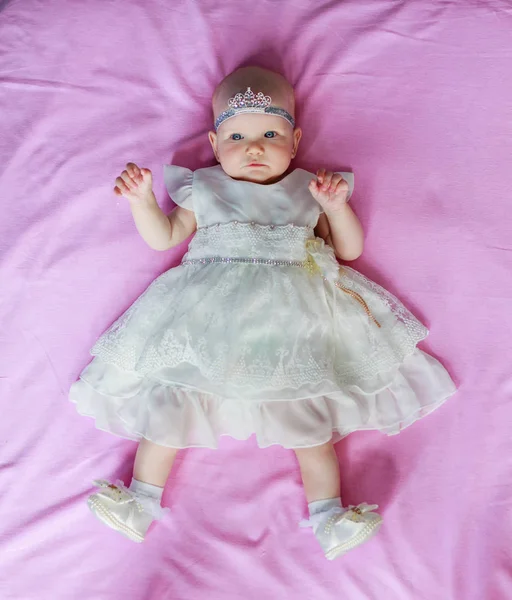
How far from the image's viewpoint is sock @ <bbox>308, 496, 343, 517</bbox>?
1.25m

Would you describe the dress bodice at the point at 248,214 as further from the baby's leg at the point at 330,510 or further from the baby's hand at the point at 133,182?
the baby's leg at the point at 330,510

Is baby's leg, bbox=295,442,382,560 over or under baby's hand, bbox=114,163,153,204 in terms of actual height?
under

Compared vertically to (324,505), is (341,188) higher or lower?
higher

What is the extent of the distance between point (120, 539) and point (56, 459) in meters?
0.21

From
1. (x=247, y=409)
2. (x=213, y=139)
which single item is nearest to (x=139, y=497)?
(x=247, y=409)

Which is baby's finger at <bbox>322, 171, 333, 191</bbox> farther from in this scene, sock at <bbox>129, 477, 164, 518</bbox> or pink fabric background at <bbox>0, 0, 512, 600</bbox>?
sock at <bbox>129, 477, 164, 518</bbox>

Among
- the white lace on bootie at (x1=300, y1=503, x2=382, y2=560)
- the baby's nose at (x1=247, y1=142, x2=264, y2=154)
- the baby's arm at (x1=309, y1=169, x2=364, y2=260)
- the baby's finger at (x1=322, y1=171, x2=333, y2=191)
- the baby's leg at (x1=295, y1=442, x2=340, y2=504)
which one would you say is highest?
the baby's nose at (x1=247, y1=142, x2=264, y2=154)

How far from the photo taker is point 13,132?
142 cm

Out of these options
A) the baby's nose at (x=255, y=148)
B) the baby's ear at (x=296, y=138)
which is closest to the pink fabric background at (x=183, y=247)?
the baby's ear at (x=296, y=138)

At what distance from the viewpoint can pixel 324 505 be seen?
1247 mm

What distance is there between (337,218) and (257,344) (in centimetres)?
30

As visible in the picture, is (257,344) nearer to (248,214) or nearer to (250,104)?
(248,214)

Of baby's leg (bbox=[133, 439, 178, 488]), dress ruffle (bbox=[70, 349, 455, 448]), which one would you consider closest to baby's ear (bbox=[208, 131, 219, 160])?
dress ruffle (bbox=[70, 349, 455, 448])

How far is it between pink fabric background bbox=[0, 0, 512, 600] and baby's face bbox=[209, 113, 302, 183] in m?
0.10
